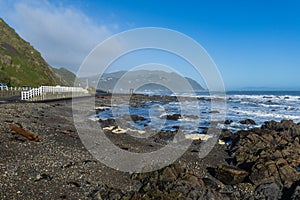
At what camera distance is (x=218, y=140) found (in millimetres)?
16797

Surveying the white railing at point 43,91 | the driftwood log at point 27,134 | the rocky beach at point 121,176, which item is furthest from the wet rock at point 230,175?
the white railing at point 43,91

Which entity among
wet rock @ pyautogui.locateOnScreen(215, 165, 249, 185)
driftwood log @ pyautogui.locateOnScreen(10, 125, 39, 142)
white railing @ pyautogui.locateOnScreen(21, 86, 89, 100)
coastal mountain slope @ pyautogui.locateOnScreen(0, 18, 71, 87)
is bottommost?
wet rock @ pyautogui.locateOnScreen(215, 165, 249, 185)

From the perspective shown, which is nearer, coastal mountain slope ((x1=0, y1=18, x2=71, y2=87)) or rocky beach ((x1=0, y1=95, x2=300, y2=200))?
rocky beach ((x1=0, y1=95, x2=300, y2=200))

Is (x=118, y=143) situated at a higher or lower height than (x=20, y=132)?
lower

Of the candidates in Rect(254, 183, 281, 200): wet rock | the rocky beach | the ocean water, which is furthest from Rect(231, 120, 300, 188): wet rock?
the ocean water

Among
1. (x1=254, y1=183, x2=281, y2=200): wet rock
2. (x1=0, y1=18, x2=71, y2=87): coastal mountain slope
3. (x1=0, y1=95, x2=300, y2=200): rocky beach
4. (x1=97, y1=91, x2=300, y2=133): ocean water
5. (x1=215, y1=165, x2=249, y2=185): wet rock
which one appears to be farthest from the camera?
(x1=0, y1=18, x2=71, y2=87): coastal mountain slope

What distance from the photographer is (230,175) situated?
29.4 feet

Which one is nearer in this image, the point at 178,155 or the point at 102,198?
the point at 102,198

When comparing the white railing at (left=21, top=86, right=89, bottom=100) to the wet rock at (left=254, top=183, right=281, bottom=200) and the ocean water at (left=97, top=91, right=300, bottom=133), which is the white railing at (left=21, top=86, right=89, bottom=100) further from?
the wet rock at (left=254, top=183, right=281, bottom=200)

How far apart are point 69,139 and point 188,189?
6978mm

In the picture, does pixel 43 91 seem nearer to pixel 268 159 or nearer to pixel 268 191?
pixel 268 159

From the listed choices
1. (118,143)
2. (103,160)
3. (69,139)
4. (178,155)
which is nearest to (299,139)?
(178,155)

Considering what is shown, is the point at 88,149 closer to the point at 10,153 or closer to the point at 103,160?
the point at 103,160

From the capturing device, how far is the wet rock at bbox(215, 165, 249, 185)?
29.2 feet
